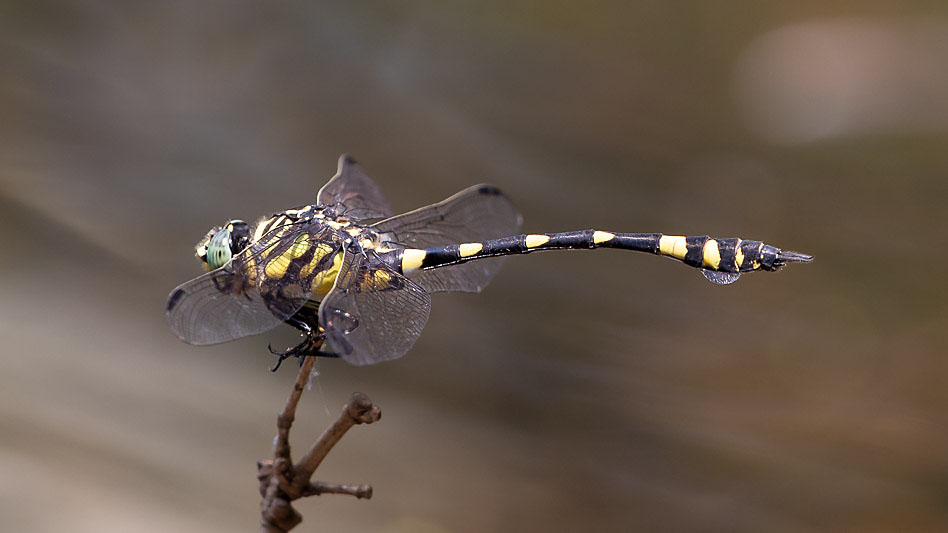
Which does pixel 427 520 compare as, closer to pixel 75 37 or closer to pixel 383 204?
pixel 383 204

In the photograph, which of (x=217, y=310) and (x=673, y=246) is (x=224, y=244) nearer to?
(x=217, y=310)

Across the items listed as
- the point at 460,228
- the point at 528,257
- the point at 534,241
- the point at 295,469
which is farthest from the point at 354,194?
the point at 528,257

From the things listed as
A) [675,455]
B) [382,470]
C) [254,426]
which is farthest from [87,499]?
[675,455]

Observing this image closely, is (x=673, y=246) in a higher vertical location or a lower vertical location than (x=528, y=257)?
lower

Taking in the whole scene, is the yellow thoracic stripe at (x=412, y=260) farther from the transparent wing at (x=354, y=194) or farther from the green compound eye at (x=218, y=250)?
the green compound eye at (x=218, y=250)

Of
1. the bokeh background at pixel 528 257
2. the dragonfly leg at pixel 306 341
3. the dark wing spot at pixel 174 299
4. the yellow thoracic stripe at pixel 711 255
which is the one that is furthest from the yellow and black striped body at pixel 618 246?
the bokeh background at pixel 528 257

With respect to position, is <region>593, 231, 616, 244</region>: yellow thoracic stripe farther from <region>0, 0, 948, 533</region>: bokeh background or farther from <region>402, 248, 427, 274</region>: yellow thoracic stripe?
<region>0, 0, 948, 533</region>: bokeh background

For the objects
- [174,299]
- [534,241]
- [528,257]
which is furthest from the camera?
[528,257]

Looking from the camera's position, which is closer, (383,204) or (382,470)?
(383,204)
